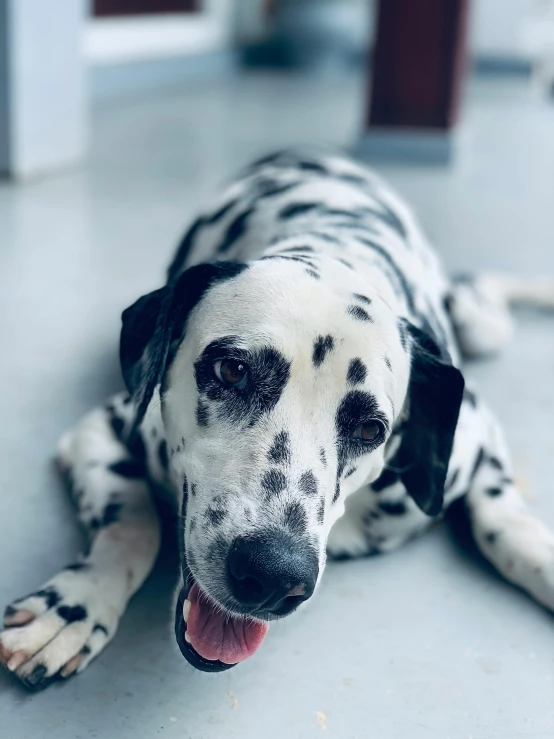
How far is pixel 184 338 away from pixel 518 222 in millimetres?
3735

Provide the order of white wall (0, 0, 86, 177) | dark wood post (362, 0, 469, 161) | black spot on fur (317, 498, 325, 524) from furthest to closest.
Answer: dark wood post (362, 0, 469, 161)
white wall (0, 0, 86, 177)
black spot on fur (317, 498, 325, 524)

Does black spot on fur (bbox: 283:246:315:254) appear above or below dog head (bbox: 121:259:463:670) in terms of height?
above

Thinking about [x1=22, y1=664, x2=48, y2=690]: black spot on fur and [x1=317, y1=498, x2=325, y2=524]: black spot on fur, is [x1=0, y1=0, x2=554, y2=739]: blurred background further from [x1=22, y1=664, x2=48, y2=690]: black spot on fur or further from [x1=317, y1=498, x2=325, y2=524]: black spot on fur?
[x1=317, y1=498, x2=325, y2=524]: black spot on fur

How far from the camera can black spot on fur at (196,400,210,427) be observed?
1.57 m

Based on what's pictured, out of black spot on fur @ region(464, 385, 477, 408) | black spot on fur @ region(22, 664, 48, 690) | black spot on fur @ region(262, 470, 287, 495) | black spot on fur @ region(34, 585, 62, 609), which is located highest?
black spot on fur @ region(262, 470, 287, 495)

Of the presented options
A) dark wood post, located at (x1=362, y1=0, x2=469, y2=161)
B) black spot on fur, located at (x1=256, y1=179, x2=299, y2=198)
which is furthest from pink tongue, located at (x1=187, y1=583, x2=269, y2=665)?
dark wood post, located at (x1=362, y1=0, x2=469, y2=161)

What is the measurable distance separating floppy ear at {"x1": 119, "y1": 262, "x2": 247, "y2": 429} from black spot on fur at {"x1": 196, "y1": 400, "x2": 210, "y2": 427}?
0.16 m

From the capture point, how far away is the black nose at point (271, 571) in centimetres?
138

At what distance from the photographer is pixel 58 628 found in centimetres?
159

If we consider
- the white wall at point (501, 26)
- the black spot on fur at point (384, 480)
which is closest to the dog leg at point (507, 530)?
the black spot on fur at point (384, 480)

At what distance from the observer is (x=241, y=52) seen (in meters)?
11.5

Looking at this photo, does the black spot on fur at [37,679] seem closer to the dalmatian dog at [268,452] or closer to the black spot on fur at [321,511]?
the dalmatian dog at [268,452]

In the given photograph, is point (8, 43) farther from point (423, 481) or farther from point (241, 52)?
point (241, 52)

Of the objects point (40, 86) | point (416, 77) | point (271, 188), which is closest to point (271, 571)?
point (271, 188)
